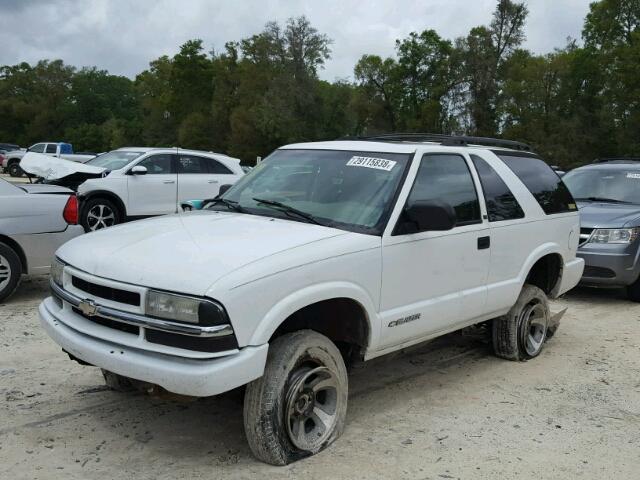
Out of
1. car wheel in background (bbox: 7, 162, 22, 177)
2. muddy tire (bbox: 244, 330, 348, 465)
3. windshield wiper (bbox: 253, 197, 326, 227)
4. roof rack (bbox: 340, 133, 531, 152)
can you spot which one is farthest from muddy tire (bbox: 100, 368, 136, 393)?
car wheel in background (bbox: 7, 162, 22, 177)

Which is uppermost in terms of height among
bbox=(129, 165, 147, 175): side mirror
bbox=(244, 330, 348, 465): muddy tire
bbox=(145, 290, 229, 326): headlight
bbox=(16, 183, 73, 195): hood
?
bbox=(129, 165, 147, 175): side mirror

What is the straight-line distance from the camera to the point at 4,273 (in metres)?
6.76

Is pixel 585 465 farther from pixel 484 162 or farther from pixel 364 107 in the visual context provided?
pixel 364 107

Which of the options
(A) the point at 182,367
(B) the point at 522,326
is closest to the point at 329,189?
(A) the point at 182,367

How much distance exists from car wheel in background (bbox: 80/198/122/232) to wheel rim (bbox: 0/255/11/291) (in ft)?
15.7

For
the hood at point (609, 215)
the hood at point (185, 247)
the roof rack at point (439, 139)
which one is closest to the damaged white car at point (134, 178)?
the hood at point (609, 215)

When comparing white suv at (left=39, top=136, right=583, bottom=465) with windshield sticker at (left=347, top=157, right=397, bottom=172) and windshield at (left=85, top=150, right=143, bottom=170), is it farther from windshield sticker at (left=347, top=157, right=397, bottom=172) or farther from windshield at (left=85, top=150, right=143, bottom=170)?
windshield at (left=85, top=150, right=143, bottom=170)

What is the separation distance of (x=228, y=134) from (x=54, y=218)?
62.9m

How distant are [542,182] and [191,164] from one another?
858 cm

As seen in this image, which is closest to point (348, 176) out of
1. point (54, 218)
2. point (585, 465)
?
point (585, 465)

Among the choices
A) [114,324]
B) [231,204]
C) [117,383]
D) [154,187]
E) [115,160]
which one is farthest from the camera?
[115,160]

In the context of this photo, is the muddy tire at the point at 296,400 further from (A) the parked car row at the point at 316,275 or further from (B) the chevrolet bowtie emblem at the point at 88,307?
(B) the chevrolet bowtie emblem at the point at 88,307

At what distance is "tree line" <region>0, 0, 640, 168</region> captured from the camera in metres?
48.8

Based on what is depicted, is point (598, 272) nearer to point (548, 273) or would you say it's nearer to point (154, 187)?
point (548, 273)
